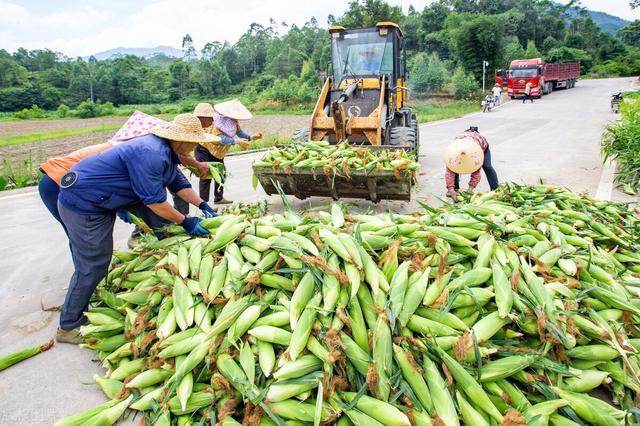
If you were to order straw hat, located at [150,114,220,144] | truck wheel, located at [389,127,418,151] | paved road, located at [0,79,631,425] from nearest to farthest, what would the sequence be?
paved road, located at [0,79,631,425] < straw hat, located at [150,114,220,144] < truck wheel, located at [389,127,418,151]

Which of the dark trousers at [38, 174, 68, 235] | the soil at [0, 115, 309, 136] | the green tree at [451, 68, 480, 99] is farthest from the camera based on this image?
the green tree at [451, 68, 480, 99]

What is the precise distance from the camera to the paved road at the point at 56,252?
3.13 meters

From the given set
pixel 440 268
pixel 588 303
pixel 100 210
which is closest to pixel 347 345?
pixel 440 268

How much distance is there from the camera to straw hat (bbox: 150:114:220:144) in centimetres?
372

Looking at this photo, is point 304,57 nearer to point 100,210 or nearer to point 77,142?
point 77,142

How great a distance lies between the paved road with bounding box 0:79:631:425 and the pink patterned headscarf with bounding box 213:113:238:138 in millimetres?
1434

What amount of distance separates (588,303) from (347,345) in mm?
1790

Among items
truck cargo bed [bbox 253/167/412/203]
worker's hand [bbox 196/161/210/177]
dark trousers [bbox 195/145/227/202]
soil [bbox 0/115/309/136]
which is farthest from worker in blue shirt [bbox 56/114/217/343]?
soil [bbox 0/115/309/136]

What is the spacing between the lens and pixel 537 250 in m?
3.51

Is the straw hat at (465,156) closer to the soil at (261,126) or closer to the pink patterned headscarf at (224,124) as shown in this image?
the pink patterned headscarf at (224,124)

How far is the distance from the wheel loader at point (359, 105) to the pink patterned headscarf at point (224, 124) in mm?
1078

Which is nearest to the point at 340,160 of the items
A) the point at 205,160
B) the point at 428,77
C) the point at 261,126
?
the point at 205,160

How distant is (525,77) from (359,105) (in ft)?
99.3

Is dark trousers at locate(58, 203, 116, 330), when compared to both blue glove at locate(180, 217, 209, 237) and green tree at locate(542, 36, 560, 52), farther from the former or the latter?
green tree at locate(542, 36, 560, 52)
